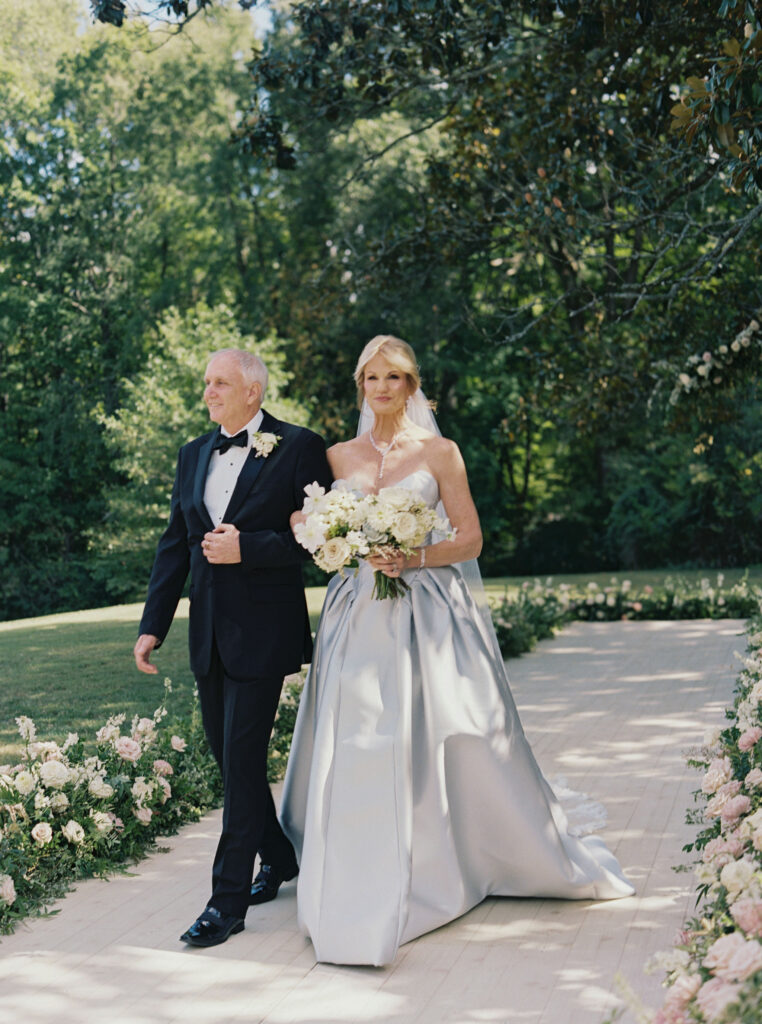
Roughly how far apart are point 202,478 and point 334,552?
71cm

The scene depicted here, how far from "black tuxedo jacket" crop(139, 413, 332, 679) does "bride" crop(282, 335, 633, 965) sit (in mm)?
202

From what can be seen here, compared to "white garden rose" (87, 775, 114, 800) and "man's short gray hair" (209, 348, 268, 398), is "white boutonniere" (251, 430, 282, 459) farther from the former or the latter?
"white garden rose" (87, 775, 114, 800)

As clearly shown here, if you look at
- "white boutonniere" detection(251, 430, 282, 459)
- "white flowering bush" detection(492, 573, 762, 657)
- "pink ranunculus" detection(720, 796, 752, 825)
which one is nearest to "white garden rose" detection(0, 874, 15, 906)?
"white boutonniere" detection(251, 430, 282, 459)

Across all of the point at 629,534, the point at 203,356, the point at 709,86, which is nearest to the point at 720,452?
the point at 629,534

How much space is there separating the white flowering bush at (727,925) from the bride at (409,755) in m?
0.70

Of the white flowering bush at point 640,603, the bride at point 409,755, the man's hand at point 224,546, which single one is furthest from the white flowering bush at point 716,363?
the man's hand at point 224,546

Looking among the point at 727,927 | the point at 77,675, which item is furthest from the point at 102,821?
the point at 77,675

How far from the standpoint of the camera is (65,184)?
29.1 metres

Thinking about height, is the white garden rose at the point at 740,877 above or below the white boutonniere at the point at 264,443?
below

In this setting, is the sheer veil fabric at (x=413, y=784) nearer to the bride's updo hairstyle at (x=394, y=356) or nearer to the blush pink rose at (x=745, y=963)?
the bride's updo hairstyle at (x=394, y=356)

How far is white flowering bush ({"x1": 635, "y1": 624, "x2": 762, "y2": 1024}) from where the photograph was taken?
2.25 metres

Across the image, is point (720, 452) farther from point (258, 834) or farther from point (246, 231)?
point (258, 834)

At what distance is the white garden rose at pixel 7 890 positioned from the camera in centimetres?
437

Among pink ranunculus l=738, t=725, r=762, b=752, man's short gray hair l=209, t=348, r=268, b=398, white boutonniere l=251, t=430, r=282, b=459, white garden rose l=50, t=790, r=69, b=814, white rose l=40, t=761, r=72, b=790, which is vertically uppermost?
man's short gray hair l=209, t=348, r=268, b=398
